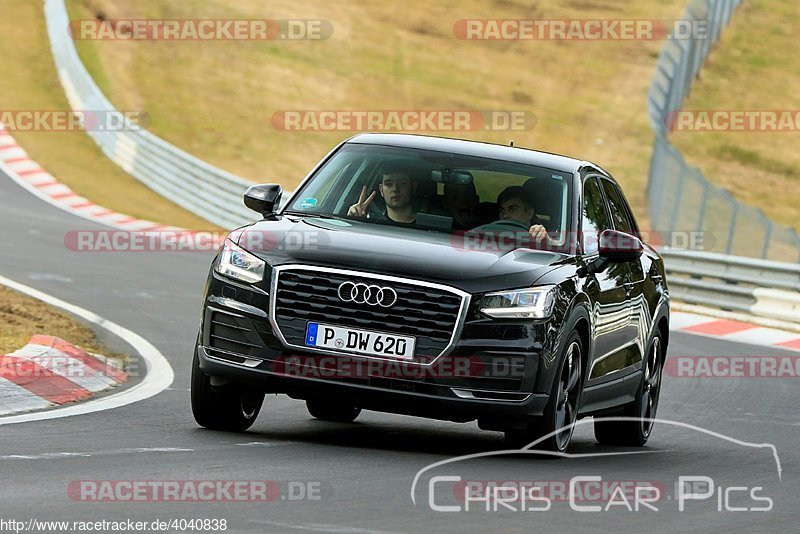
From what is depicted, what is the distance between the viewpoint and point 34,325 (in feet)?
41.3

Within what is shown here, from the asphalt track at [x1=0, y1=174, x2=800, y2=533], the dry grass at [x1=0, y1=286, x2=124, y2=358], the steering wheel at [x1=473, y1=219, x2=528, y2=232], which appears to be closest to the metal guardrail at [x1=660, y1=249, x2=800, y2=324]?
the asphalt track at [x1=0, y1=174, x2=800, y2=533]

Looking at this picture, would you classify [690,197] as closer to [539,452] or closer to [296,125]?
[539,452]

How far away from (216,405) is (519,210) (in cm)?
204

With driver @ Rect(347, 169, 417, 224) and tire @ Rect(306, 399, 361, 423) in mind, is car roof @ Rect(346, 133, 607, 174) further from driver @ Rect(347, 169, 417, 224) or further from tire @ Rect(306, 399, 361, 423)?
tire @ Rect(306, 399, 361, 423)

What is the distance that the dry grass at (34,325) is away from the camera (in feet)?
38.9

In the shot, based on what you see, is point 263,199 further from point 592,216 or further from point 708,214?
point 708,214

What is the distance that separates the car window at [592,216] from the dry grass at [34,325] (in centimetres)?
392

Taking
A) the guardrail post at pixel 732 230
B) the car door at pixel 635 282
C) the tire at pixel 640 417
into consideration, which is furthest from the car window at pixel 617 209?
the guardrail post at pixel 732 230

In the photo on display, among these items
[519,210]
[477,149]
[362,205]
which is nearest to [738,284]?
[477,149]

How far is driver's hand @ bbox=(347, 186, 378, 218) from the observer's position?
9.48m

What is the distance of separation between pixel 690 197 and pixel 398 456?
48.6 ft

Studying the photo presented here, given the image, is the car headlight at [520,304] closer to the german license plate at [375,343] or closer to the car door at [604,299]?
the german license plate at [375,343]

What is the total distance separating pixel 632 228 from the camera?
11289 millimetres

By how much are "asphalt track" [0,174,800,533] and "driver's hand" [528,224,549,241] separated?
1.21 metres
